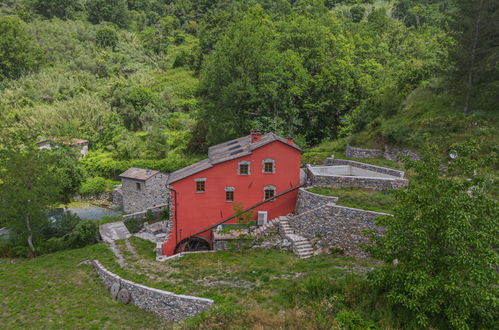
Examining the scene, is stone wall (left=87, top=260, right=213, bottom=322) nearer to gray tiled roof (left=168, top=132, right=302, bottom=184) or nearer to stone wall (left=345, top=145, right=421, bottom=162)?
gray tiled roof (left=168, top=132, right=302, bottom=184)

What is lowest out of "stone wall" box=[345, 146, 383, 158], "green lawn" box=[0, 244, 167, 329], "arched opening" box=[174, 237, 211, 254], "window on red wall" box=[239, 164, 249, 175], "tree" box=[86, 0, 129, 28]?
"green lawn" box=[0, 244, 167, 329]

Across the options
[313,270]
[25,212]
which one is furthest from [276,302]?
[25,212]

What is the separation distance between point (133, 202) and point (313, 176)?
63.5 feet

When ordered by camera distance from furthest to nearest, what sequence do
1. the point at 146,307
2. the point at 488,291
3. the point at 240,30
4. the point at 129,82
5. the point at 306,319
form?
the point at 129,82
the point at 240,30
the point at 146,307
the point at 306,319
the point at 488,291

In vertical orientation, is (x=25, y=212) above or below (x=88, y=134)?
below

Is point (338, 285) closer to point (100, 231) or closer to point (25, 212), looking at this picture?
point (100, 231)

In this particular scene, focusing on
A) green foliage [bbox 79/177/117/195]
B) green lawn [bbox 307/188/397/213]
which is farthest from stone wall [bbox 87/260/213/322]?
green foliage [bbox 79/177/117/195]

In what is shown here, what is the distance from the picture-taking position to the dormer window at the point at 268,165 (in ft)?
78.6

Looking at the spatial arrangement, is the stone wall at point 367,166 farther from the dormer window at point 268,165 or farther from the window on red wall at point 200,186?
the window on red wall at point 200,186

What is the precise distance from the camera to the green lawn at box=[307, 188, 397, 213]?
19766 mm

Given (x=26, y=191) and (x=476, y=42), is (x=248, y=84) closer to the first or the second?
(x=476, y=42)

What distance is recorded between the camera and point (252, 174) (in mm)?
23953

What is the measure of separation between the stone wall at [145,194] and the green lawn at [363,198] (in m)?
17.0

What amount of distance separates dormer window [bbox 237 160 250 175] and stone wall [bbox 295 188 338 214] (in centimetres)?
408
